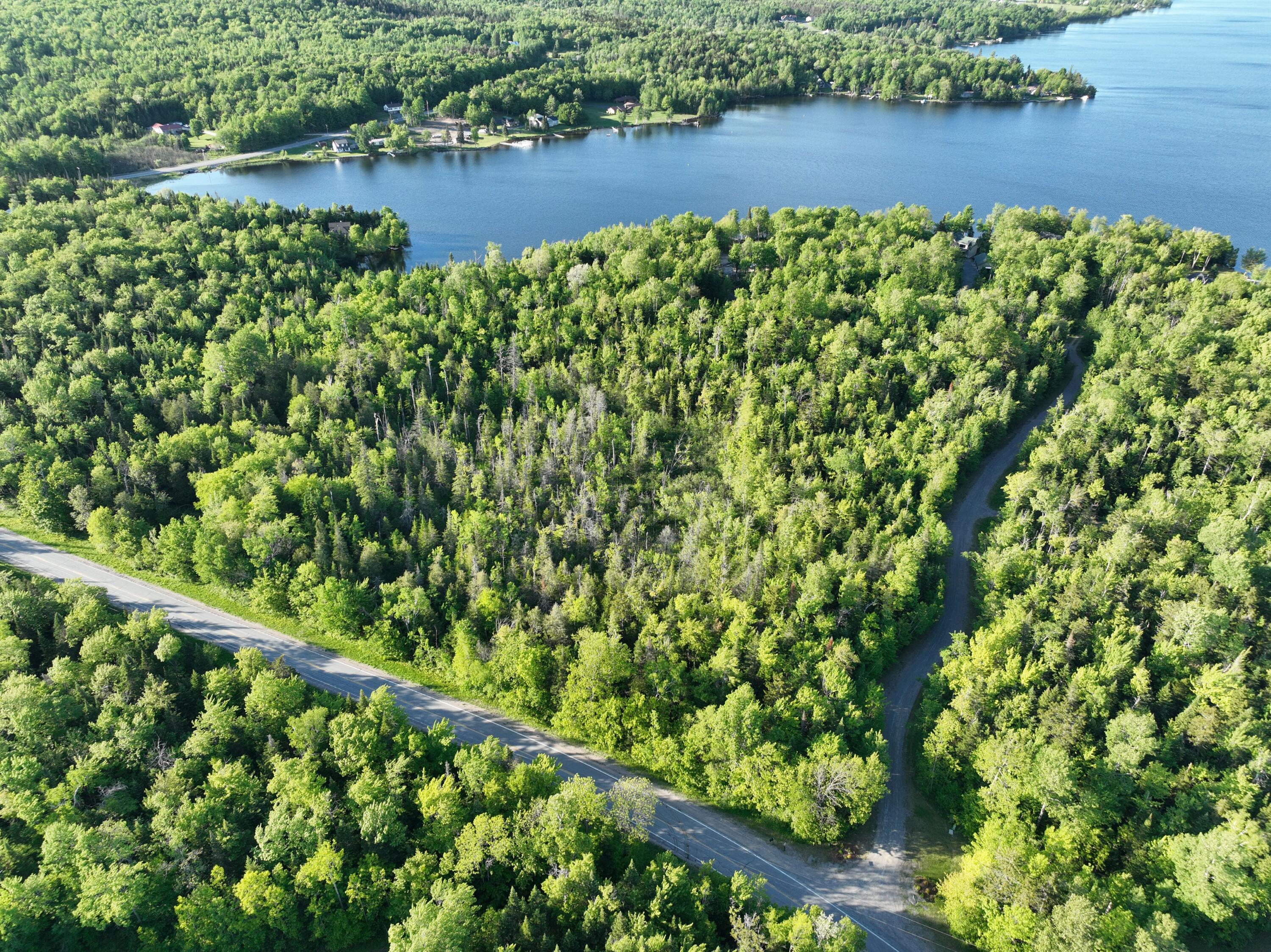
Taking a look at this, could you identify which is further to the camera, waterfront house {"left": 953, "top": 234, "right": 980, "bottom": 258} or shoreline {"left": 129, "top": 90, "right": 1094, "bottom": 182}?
shoreline {"left": 129, "top": 90, "right": 1094, "bottom": 182}

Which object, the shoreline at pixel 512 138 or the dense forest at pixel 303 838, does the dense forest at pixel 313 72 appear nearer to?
the shoreline at pixel 512 138

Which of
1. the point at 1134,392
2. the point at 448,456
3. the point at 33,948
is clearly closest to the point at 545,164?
the point at 448,456

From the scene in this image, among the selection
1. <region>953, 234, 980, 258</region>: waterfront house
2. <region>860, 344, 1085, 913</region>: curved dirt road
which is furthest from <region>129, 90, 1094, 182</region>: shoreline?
<region>860, 344, 1085, 913</region>: curved dirt road

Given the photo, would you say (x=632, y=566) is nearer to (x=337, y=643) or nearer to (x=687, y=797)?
(x=687, y=797)

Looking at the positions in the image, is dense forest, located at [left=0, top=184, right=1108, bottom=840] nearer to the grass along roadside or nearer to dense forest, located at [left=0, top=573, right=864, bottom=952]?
the grass along roadside

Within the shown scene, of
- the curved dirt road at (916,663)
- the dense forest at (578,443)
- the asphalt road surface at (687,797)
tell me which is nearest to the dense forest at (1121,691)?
the curved dirt road at (916,663)

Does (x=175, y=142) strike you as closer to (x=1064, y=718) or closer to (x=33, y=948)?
(x=33, y=948)

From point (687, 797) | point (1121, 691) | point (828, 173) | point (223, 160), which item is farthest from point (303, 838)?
point (223, 160)
